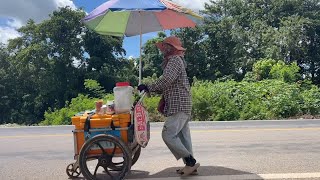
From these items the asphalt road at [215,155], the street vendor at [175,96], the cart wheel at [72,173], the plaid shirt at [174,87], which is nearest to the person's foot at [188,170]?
the street vendor at [175,96]

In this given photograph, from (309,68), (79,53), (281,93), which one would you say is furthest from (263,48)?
(281,93)

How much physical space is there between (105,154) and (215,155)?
2710mm

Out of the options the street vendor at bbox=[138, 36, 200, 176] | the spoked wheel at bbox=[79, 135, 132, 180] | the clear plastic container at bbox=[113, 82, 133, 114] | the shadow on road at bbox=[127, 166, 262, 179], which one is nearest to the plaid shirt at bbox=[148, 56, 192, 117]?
the street vendor at bbox=[138, 36, 200, 176]

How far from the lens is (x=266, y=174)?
5.77 metres

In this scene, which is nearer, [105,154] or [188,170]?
[105,154]

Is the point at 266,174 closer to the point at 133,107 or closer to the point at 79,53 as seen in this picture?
the point at 133,107

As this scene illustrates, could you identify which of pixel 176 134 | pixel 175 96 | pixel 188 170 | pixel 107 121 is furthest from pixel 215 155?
pixel 107 121

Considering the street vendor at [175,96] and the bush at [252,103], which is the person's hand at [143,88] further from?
the bush at [252,103]

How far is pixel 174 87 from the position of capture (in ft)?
18.2

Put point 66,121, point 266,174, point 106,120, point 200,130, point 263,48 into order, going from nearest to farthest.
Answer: point 106,120 → point 266,174 → point 200,130 → point 66,121 → point 263,48

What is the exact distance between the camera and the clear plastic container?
5336mm

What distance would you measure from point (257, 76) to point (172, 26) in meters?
20.4

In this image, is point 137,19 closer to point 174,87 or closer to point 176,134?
point 174,87

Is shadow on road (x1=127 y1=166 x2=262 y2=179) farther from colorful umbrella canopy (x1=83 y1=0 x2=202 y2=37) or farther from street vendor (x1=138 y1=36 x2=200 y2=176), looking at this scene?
colorful umbrella canopy (x1=83 y1=0 x2=202 y2=37)
